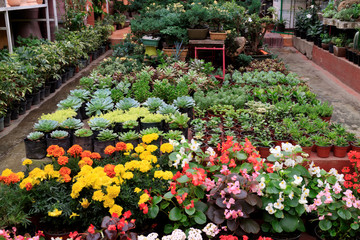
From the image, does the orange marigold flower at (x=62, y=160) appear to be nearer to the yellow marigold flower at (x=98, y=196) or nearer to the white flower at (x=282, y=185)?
the yellow marigold flower at (x=98, y=196)

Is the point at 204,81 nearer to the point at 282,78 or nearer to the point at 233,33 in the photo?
the point at 282,78

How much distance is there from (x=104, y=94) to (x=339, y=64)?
598 centimetres

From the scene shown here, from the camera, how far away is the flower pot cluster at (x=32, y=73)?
18.5ft

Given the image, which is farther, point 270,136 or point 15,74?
point 15,74

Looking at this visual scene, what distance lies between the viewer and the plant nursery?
9.08ft

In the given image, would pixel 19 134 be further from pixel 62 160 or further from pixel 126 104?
pixel 62 160

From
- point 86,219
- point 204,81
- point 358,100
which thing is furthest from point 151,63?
point 86,219

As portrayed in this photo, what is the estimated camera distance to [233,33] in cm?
875

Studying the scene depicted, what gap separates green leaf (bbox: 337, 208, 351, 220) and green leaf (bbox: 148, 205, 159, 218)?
1377mm

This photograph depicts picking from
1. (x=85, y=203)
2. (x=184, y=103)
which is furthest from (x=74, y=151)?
(x=184, y=103)

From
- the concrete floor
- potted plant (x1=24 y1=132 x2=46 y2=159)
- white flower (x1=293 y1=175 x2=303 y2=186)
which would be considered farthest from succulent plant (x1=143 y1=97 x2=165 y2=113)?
white flower (x1=293 y1=175 x2=303 y2=186)

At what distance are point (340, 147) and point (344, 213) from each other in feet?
4.57

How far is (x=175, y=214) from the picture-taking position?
9.09 ft

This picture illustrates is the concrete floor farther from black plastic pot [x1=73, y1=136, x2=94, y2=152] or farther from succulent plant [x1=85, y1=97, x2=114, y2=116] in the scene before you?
succulent plant [x1=85, y1=97, x2=114, y2=116]
